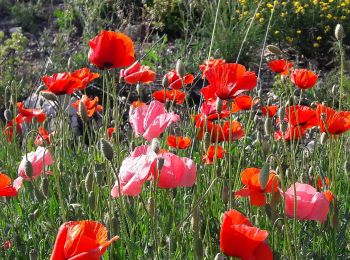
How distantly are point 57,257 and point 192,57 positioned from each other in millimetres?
4718

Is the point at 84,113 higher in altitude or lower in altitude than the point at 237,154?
higher

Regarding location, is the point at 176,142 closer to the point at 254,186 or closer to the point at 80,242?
the point at 254,186

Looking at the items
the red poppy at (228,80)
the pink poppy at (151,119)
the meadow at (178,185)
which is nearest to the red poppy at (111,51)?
the meadow at (178,185)

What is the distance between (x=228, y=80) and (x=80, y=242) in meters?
0.82

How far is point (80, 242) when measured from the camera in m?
1.32

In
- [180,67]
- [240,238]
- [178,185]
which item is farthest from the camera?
[180,67]

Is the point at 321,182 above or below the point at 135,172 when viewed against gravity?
below

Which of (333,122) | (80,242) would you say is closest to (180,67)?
(333,122)

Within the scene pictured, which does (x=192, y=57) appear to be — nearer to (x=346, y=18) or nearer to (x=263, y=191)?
(x=346, y=18)

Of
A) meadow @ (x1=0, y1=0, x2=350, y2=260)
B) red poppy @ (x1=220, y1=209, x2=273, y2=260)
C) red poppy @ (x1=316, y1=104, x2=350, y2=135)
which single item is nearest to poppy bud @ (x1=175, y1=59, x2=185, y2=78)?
meadow @ (x1=0, y1=0, x2=350, y2=260)

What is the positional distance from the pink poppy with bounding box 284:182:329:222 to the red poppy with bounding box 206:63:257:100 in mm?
321

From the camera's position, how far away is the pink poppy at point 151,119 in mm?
2062

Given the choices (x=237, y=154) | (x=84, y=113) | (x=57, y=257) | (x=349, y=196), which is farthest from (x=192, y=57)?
(x=57, y=257)

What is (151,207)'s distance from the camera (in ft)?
5.65
